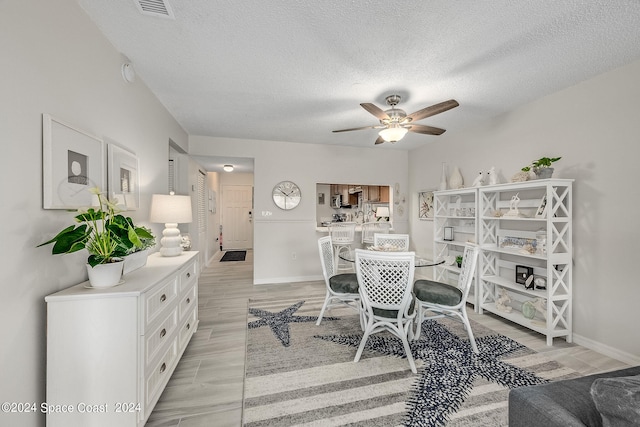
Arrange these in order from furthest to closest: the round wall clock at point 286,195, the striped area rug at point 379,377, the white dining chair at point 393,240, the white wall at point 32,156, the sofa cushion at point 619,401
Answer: the round wall clock at point 286,195
the white dining chair at point 393,240
the striped area rug at point 379,377
the white wall at point 32,156
the sofa cushion at point 619,401

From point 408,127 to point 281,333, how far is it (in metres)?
2.62

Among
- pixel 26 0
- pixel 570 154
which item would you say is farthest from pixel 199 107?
pixel 570 154

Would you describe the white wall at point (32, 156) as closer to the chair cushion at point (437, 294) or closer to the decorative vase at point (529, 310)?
the chair cushion at point (437, 294)

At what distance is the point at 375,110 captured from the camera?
2473 mm

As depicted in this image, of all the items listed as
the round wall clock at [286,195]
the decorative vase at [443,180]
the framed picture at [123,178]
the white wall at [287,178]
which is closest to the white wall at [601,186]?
the decorative vase at [443,180]

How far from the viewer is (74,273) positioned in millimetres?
1592

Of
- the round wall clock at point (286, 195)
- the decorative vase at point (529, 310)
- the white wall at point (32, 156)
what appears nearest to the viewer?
the white wall at point (32, 156)

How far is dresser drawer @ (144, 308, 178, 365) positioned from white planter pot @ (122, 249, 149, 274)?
42 centimetres

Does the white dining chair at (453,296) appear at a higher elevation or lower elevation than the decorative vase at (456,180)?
lower

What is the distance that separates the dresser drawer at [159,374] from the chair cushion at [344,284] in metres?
1.57

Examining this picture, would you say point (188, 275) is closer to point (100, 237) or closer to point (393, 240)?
point (100, 237)

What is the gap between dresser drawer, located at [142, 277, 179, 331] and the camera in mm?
1501

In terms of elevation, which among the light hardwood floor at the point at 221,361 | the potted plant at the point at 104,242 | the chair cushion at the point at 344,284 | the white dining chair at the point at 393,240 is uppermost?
the potted plant at the point at 104,242

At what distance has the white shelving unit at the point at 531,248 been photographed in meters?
2.59
